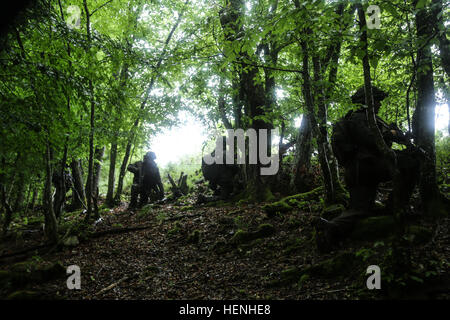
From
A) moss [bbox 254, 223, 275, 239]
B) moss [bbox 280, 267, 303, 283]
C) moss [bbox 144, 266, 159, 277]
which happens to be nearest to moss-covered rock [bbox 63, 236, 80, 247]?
moss [bbox 144, 266, 159, 277]

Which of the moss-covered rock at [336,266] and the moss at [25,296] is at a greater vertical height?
the moss-covered rock at [336,266]

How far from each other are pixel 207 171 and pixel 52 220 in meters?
6.35

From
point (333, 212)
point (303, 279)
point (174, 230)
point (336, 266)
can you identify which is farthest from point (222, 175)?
point (336, 266)

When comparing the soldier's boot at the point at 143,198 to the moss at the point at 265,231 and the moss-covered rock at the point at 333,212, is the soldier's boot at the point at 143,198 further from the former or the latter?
the moss-covered rock at the point at 333,212

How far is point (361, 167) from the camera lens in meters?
4.41

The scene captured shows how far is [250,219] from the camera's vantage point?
7.24 metres

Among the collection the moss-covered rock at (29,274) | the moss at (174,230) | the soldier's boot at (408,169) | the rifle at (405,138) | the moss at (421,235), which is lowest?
the moss-covered rock at (29,274)

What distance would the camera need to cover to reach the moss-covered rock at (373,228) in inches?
161

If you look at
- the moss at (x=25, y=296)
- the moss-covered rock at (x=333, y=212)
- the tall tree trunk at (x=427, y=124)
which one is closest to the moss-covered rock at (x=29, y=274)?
the moss at (x=25, y=296)

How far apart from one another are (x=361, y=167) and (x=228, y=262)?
322 centimetres

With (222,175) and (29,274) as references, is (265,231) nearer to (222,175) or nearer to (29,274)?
(29,274)

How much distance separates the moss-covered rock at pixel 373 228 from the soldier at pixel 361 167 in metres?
0.11
